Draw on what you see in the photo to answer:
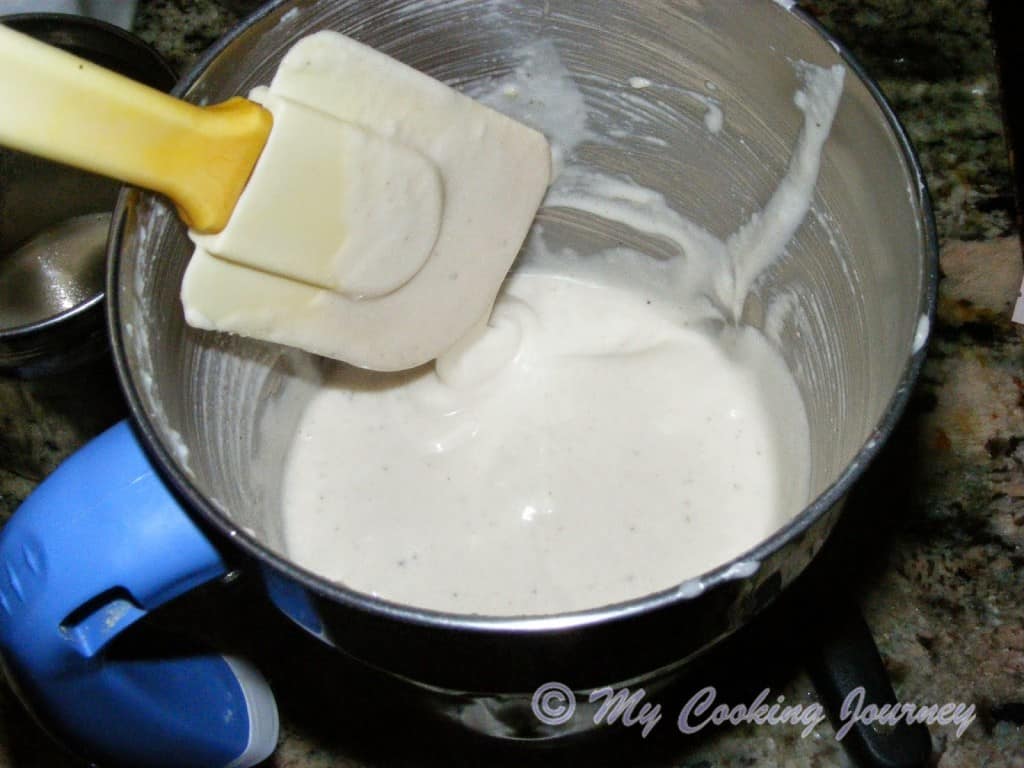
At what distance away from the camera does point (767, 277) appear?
0.83 metres

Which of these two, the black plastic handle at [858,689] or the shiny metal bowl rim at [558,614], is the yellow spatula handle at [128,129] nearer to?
the shiny metal bowl rim at [558,614]

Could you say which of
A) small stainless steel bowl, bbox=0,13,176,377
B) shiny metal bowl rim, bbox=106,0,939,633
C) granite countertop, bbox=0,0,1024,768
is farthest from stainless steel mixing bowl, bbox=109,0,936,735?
small stainless steel bowl, bbox=0,13,176,377

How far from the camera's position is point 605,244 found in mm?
939

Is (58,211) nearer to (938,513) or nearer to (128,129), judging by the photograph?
(128,129)

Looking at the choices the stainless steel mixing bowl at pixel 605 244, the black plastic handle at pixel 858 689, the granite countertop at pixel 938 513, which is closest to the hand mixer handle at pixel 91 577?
the stainless steel mixing bowl at pixel 605 244

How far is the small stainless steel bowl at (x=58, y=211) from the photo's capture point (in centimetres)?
94

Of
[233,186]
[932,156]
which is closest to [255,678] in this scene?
[233,186]

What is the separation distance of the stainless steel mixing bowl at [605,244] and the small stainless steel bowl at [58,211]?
0.27 metres

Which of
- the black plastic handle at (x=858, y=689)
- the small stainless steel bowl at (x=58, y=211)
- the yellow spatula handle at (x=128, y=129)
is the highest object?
the yellow spatula handle at (x=128, y=129)

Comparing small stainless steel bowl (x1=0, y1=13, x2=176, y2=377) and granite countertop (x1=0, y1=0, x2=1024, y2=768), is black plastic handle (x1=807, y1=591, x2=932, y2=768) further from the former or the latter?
small stainless steel bowl (x1=0, y1=13, x2=176, y2=377)

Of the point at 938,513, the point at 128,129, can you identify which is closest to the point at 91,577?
the point at 128,129

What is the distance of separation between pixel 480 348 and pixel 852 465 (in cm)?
41

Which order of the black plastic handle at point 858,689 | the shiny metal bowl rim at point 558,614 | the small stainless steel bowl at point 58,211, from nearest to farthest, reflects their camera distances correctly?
the shiny metal bowl rim at point 558,614
the black plastic handle at point 858,689
the small stainless steel bowl at point 58,211

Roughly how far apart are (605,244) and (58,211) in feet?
1.64
